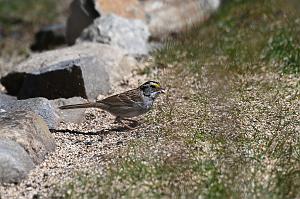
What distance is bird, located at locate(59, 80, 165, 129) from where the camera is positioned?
8.23m

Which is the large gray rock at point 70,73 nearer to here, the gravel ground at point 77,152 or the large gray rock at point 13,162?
the gravel ground at point 77,152

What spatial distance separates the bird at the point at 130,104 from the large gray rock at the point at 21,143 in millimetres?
982

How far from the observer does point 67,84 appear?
944 centimetres

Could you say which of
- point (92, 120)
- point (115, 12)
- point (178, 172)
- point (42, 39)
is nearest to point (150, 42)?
point (115, 12)

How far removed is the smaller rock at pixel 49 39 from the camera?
14023 millimetres

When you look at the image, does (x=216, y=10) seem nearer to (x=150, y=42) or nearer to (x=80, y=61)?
(x=150, y=42)

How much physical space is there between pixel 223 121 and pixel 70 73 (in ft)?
7.74

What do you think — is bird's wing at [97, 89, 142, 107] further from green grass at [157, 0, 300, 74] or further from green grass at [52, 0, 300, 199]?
green grass at [157, 0, 300, 74]

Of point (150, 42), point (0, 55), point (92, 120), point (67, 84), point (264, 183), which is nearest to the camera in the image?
point (264, 183)

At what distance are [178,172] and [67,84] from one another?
3.42m

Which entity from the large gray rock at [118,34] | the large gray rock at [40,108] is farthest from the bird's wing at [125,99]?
the large gray rock at [118,34]

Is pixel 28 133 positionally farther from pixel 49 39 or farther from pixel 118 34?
pixel 49 39

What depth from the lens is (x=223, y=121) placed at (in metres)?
7.76

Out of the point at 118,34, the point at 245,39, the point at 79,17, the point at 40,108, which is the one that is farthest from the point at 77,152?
the point at 79,17
